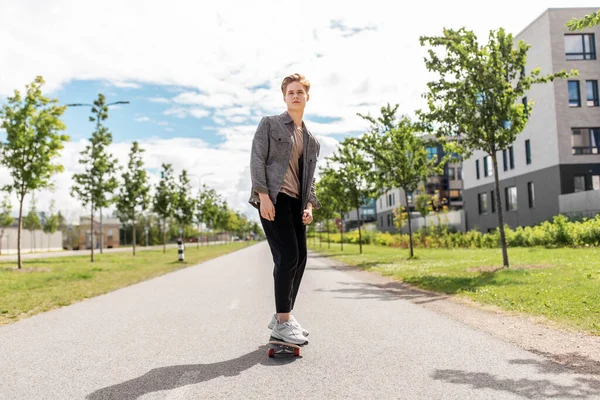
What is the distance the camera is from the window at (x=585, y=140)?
106 ft

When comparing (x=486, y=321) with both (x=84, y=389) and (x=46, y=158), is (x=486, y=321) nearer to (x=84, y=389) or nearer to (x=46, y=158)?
(x=84, y=389)

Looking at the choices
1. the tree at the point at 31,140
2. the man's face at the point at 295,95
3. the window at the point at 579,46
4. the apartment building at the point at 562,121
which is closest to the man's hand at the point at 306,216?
the man's face at the point at 295,95

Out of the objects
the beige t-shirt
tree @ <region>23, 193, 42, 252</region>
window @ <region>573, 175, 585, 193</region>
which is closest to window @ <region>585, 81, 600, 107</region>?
window @ <region>573, 175, 585, 193</region>

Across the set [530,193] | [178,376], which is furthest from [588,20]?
[530,193]

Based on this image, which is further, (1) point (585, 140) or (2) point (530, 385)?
(1) point (585, 140)

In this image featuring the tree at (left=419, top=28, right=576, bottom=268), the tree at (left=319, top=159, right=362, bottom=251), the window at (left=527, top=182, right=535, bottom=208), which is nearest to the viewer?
the tree at (left=419, top=28, right=576, bottom=268)

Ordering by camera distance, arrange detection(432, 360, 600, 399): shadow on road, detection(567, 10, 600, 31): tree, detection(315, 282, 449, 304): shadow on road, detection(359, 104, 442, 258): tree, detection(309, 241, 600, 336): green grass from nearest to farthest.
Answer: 1. detection(432, 360, 600, 399): shadow on road
2. detection(309, 241, 600, 336): green grass
3. detection(567, 10, 600, 31): tree
4. detection(315, 282, 449, 304): shadow on road
5. detection(359, 104, 442, 258): tree

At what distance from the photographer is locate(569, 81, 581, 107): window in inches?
1284

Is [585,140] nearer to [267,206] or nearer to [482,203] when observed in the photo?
[482,203]

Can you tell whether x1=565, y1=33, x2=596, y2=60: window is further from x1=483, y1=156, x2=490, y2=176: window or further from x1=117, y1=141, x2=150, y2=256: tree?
x1=117, y1=141, x2=150, y2=256: tree

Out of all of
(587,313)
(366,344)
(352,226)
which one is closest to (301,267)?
(366,344)

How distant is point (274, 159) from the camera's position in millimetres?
4430

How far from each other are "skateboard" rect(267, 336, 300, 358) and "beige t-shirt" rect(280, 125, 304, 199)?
4.07 ft

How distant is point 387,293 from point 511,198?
105 feet
